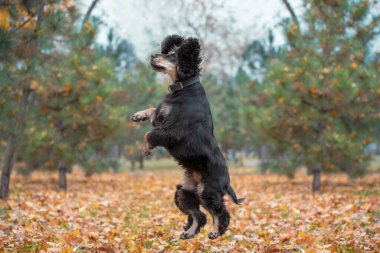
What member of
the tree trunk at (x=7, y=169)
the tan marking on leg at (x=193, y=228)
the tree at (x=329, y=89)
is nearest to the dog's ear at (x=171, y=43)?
the tan marking on leg at (x=193, y=228)

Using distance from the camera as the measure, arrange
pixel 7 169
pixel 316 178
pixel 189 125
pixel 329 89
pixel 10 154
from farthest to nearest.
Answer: pixel 316 178
pixel 329 89
pixel 7 169
pixel 10 154
pixel 189 125

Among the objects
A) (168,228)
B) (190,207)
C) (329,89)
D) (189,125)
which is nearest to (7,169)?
(168,228)

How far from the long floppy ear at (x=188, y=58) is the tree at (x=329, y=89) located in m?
10.1

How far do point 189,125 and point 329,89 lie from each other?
10.5 metres

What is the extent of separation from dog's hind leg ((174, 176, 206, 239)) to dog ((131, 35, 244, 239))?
0.82ft

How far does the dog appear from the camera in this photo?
493cm

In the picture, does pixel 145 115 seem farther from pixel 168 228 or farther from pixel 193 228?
pixel 168 228

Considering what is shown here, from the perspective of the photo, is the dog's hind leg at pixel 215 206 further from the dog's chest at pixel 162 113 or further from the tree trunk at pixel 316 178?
the tree trunk at pixel 316 178

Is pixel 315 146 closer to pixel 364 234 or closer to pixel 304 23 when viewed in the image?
pixel 304 23

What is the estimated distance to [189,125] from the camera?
16.2 ft

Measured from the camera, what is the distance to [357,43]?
1463cm

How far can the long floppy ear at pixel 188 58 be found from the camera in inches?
194

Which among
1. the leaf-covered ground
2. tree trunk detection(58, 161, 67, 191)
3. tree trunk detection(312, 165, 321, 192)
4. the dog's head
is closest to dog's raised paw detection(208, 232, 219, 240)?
the leaf-covered ground

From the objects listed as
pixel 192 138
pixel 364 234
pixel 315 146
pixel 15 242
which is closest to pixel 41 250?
pixel 15 242
